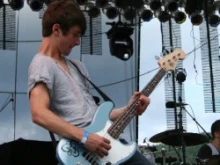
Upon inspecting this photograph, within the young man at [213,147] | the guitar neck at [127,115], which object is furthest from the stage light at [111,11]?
the guitar neck at [127,115]

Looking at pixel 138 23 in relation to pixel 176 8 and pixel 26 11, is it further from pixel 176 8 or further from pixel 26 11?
pixel 26 11

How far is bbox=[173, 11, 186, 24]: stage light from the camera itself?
8.07m

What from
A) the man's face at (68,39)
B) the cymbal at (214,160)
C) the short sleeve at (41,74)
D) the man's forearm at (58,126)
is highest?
the man's face at (68,39)

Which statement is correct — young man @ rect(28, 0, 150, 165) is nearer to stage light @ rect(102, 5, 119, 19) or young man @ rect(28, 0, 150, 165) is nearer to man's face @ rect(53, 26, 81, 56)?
man's face @ rect(53, 26, 81, 56)

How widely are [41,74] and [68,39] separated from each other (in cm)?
30

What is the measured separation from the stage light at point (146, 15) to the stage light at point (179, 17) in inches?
16.8

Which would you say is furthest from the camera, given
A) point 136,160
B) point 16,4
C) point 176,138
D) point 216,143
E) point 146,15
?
point 146,15

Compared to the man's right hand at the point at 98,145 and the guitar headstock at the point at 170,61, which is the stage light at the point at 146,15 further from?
the man's right hand at the point at 98,145

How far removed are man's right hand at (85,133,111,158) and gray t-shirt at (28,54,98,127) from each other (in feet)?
0.47

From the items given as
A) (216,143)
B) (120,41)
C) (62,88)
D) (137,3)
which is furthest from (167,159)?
(62,88)

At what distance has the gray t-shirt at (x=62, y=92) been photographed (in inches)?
96.8

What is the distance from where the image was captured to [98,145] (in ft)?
7.69

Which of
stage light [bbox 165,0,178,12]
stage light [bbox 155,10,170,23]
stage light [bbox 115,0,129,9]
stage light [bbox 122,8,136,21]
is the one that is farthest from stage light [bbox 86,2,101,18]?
stage light [bbox 165,0,178,12]

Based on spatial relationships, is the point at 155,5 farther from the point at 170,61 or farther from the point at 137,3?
the point at 170,61
